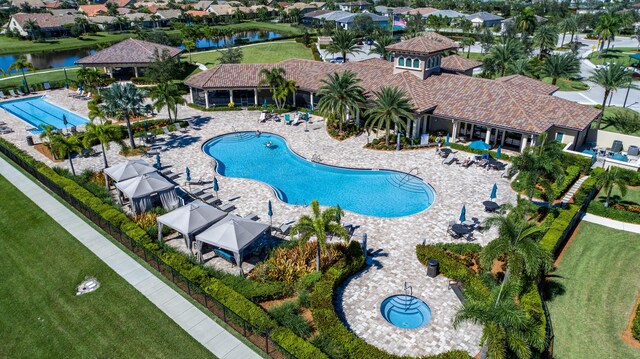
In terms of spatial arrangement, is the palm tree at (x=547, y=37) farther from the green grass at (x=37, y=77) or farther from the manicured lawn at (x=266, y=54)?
A: the green grass at (x=37, y=77)

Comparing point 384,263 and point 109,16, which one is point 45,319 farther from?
point 109,16

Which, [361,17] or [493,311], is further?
[361,17]

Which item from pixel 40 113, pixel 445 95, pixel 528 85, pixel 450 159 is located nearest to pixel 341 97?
pixel 445 95

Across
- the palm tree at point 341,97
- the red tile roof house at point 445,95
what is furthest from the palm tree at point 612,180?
the palm tree at point 341,97

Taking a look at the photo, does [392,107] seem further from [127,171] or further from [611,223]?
[127,171]

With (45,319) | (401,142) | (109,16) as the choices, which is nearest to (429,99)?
(401,142)
